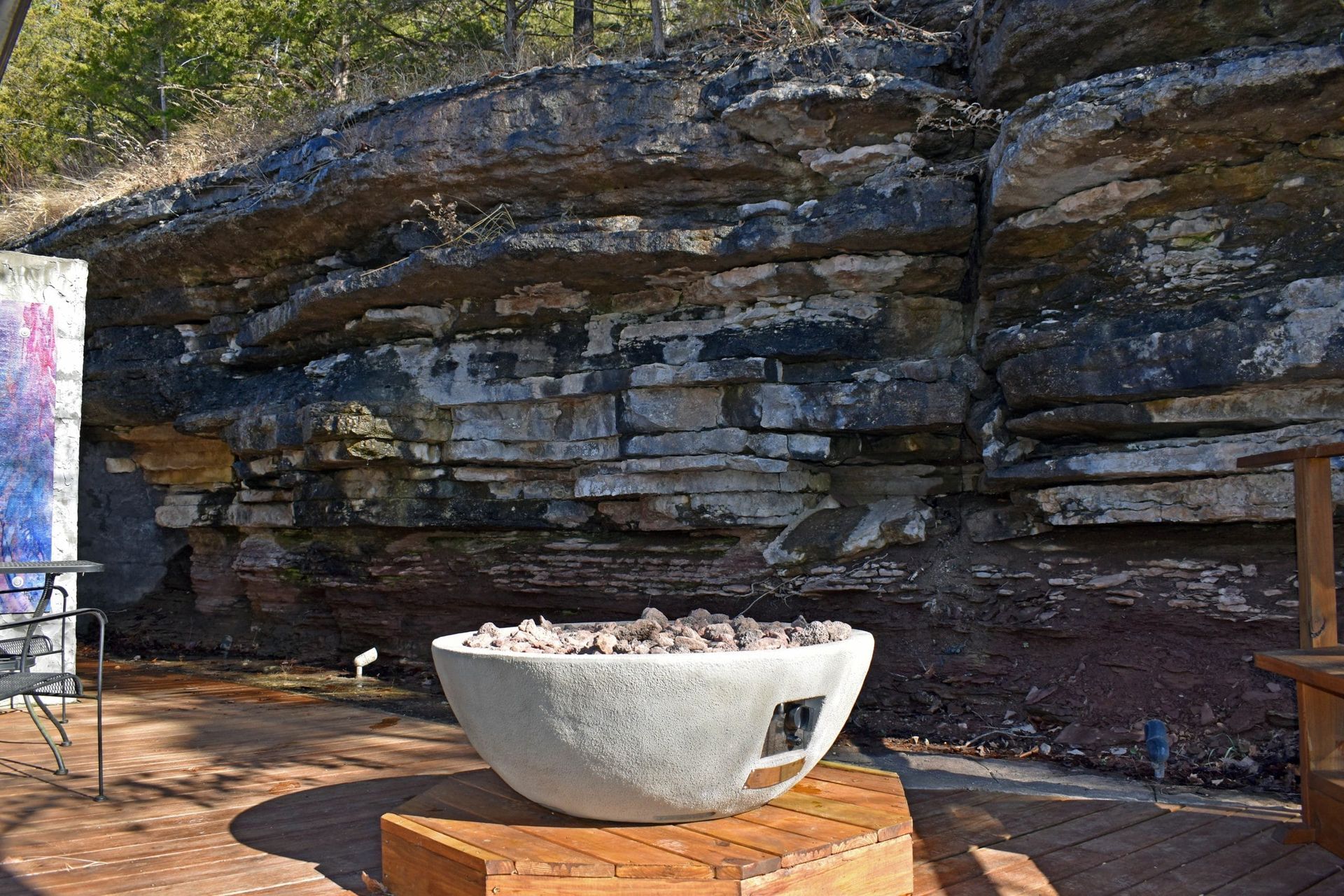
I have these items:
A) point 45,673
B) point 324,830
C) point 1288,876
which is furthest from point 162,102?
point 1288,876

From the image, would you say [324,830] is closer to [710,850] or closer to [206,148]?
[710,850]

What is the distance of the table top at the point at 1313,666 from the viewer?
264 cm

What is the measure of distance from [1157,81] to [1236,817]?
10.6 feet

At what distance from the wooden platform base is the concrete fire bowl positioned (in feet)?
0.27

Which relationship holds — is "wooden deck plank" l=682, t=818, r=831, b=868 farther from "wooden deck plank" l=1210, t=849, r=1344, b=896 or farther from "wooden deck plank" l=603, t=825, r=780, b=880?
"wooden deck plank" l=1210, t=849, r=1344, b=896

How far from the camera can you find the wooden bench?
119 inches

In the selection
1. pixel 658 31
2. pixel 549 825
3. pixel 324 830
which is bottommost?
pixel 324 830

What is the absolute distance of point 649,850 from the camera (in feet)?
8.23

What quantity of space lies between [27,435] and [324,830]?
3919mm

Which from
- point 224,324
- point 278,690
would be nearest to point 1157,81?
point 278,690

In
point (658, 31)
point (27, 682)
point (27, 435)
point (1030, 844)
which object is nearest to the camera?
point (1030, 844)

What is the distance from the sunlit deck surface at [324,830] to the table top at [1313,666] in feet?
1.92

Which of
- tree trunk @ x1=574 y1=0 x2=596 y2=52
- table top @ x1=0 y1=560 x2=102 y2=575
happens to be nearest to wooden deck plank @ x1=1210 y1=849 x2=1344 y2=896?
table top @ x1=0 y1=560 x2=102 y2=575

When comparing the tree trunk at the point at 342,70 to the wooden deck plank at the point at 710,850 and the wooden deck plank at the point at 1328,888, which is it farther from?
the wooden deck plank at the point at 1328,888
